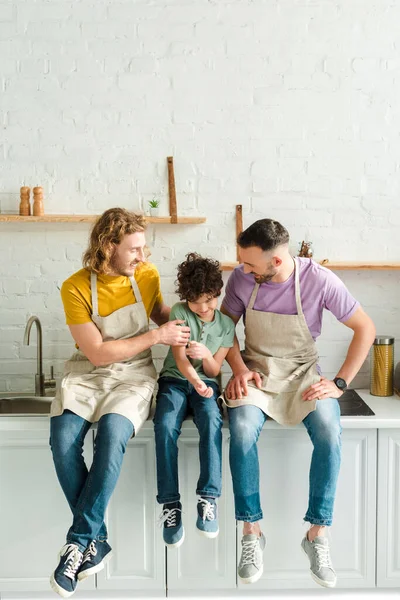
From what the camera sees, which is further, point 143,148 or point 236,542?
point 143,148

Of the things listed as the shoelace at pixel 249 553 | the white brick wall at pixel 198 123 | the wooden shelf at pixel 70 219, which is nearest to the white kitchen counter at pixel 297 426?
the shoelace at pixel 249 553

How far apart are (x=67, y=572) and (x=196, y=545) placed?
0.62m

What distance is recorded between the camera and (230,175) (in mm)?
3160

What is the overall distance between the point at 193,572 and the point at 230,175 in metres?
1.73

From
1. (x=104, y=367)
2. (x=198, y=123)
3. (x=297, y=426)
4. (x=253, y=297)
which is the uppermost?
(x=198, y=123)

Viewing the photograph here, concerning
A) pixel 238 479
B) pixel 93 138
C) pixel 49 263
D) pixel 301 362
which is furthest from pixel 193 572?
pixel 93 138

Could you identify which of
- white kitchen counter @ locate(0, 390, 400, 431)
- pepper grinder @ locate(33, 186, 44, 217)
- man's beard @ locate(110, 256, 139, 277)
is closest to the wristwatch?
white kitchen counter @ locate(0, 390, 400, 431)

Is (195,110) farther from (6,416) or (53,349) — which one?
(6,416)

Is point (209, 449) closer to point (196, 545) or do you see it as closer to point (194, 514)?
point (194, 514)

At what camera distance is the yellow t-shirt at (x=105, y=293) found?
8.63ft

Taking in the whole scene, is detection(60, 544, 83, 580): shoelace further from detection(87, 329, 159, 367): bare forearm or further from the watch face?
the watch face

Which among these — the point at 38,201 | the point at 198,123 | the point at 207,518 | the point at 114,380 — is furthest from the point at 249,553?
the point at 198,123

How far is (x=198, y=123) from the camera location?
123 inches

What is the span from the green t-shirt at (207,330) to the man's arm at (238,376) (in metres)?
0.06
